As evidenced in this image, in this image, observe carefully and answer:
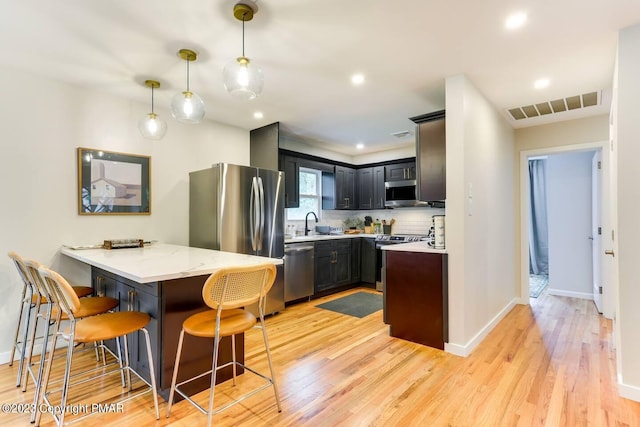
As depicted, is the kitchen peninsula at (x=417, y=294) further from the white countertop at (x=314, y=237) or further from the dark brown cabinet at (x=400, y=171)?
the dark brown cabinet at (x=400, y=171)

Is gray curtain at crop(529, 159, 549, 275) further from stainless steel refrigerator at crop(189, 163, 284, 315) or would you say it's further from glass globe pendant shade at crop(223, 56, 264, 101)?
glass globe pendant shade at crop(223, 56, 264, 101)

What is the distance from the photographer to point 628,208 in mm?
2148

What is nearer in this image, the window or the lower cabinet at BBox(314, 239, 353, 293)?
the lower cabinet at BBox(314, 239, 353, 293)

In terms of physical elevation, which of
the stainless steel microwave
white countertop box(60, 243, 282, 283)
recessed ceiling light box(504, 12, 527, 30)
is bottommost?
white countertop box(60, 243, 282, 283)

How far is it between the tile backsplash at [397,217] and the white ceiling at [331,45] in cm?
242

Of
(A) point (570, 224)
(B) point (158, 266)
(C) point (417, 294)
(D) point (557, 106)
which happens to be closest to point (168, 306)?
(B) point (158, 266)

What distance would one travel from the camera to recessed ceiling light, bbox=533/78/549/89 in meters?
3.00

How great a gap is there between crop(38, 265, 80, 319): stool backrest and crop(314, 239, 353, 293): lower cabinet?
3.29m

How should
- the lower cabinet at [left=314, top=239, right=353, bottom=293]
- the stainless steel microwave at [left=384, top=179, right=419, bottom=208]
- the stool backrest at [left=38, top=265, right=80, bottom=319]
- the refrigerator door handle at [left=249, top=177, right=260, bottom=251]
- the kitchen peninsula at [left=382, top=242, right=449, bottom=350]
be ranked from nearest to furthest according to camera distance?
the stool backrest at [left=38, top=265, right=80, bottom=319], the kitchen peninsula at [left=382, top=242, right=449, bottom=350], the refrigerator door handle at [left=249, top=177, right=260, bottom=251], the lower cabinet at [left=314, top=239, right=353, bottom=293], the stainless steel microwave at [left=384, top=179, right=419, bottom=208]

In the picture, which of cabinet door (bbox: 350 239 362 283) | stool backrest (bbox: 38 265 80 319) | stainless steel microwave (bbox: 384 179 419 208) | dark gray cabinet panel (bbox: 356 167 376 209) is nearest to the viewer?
stool backrest (bbox: 38 265 80 319)

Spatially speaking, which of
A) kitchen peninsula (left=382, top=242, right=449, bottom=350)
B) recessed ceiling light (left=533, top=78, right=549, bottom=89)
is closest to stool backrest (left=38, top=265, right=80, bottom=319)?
kitchen peninsula (left=382, top=242, right=449, bottom=350)

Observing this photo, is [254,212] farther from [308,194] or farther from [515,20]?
[515,20]

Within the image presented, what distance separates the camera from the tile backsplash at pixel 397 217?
5.58 m

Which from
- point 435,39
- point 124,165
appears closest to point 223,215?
point 124,165
